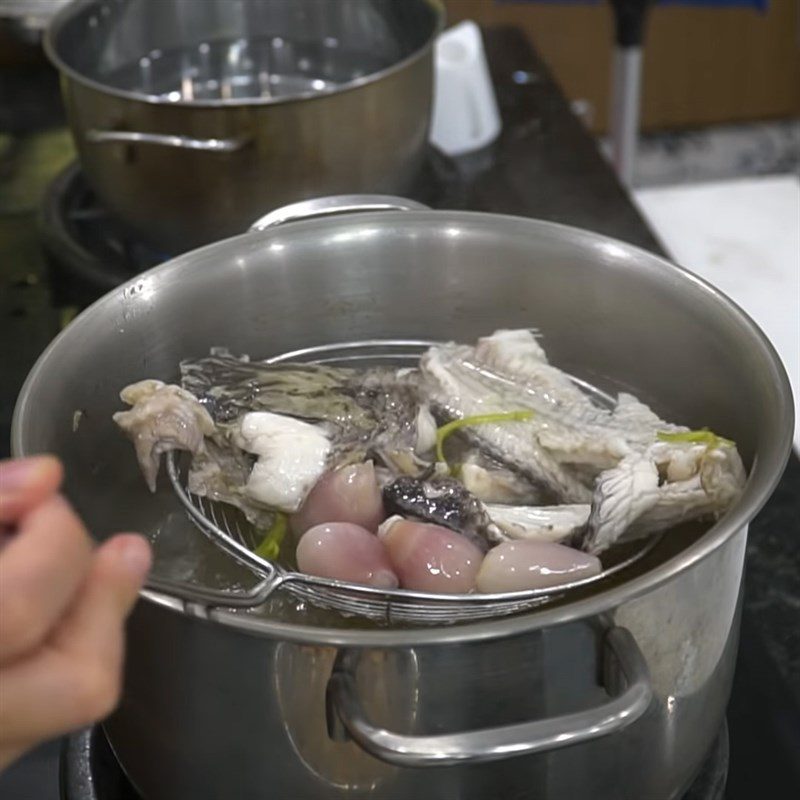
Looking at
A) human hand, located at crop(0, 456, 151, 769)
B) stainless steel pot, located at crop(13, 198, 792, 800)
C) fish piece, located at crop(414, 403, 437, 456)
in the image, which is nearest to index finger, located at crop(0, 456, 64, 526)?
human hand, located at crop(0, 456, 151, 769)

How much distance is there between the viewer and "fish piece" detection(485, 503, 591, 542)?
583 mm

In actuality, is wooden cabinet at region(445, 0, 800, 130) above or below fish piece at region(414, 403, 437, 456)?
below

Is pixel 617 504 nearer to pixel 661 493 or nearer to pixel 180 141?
pixel 661 493

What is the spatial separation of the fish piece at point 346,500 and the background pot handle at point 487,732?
164 millimetres

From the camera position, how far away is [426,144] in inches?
38.3

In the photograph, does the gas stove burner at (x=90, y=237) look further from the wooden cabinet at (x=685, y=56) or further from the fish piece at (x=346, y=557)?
the wooden cabinet at (x=685, y=56)

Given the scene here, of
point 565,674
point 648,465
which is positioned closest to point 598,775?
point 565,674

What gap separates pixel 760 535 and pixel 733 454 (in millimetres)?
163

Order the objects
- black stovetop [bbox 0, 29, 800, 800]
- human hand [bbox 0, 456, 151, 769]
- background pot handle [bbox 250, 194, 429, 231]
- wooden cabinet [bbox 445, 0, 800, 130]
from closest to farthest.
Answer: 1. human hand [bbox 0, 456, 151, 769]
2. black stovetop [bbox 0, 29, 800, 800]
3. background pot handle [bbox 250, 194, 429, 231]
4. wooden cabinet [bbox 445, 0, 800, 130]

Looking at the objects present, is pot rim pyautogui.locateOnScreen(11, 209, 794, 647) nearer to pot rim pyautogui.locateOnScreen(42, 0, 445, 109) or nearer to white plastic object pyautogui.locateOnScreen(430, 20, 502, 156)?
pot rim pyautogui.locateOnScreen(42, 0, 445, 109)

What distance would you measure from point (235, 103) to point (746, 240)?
17.5 inches

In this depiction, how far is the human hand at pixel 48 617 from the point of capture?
34 centimetres

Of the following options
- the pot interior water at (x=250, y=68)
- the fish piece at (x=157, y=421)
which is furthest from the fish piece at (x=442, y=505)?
the pot interior water at (x=250, y=68)

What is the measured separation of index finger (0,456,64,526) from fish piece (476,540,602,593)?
236mm
